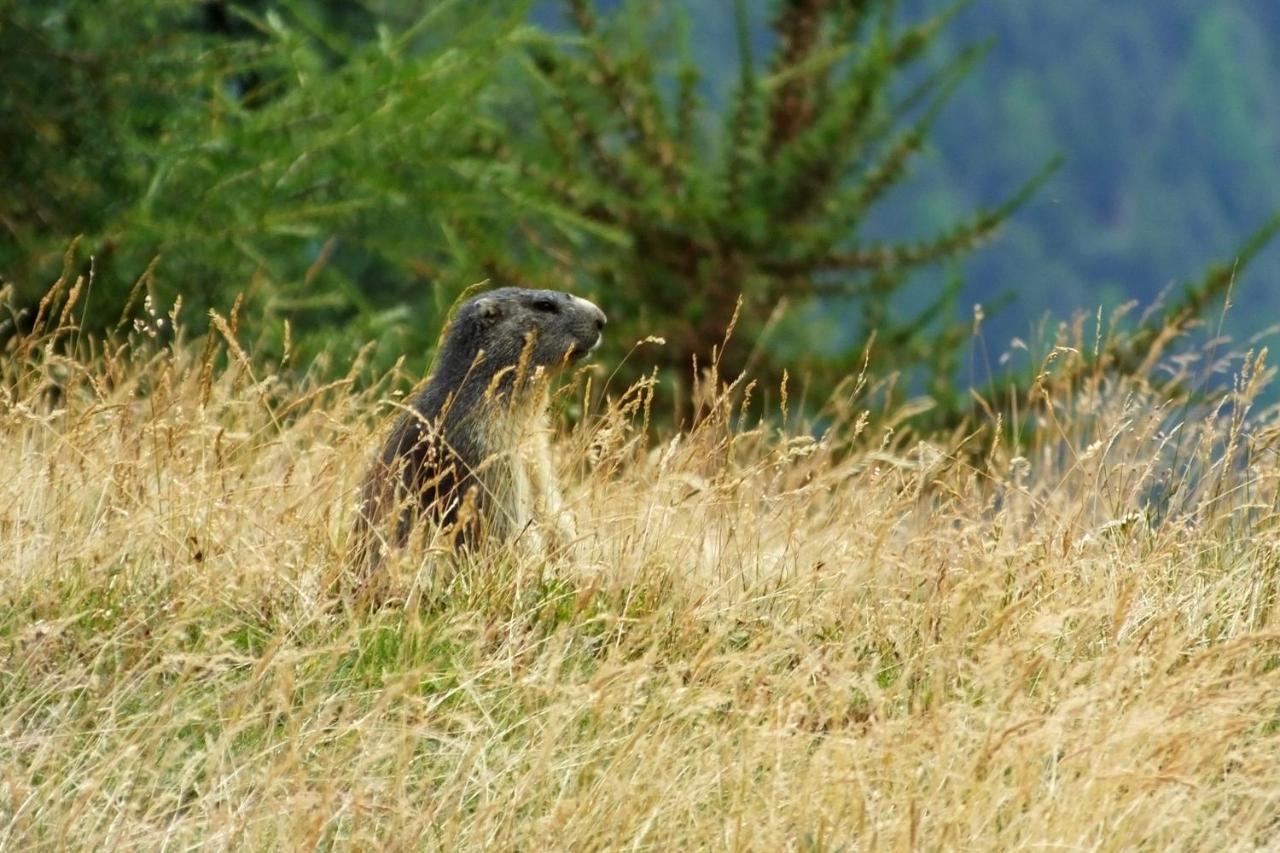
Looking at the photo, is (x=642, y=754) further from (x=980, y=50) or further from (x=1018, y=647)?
(x=980, y=50)

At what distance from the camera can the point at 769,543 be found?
18.2ft

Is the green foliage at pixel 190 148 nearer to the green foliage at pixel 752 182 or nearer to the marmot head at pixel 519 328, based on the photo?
the marmot head at pixel 519 328

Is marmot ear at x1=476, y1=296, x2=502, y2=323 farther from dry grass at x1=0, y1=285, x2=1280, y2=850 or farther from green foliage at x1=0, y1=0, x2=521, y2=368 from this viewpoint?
green foliage at x1=0, y1=0, x2=521, y2=368

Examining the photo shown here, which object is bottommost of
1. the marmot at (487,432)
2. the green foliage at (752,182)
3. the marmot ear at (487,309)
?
the green foliage at (752,182)

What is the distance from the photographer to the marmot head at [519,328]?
21.7 feet

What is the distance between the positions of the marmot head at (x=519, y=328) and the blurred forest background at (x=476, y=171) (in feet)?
2.96

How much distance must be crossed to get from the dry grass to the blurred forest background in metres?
1.12

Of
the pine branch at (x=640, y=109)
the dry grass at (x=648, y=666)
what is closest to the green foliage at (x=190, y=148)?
the dry grass at (x=648, y=666)

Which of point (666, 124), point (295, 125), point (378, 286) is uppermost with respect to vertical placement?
point (295, 125)

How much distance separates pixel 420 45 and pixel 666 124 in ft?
34.4

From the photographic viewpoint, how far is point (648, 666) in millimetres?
4160

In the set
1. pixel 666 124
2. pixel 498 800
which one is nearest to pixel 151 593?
pixel 498 800

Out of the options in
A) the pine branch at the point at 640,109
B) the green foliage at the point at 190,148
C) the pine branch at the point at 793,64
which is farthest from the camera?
the pine branch at the point at 793,64

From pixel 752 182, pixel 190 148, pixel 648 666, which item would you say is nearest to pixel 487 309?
pixel 648 666
